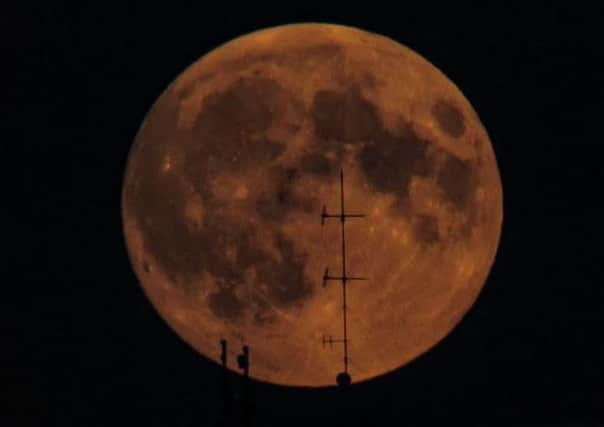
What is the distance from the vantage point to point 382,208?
45.7 feet

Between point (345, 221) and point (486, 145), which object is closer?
point (345, 221)

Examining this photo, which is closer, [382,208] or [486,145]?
[382,208]

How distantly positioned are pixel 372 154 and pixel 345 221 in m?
0.68

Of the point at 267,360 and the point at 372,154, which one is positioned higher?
the point at 372,154

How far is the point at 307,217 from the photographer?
13789 millimetres

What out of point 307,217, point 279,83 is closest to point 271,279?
point 307,217

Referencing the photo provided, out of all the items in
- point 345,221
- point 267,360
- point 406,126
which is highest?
point 406,126

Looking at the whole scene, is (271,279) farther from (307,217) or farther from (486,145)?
(486,145)

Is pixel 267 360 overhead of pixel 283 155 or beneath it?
beneath

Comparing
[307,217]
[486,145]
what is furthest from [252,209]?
[486,145]

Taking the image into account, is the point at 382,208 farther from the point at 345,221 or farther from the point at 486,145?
the point at 486,145

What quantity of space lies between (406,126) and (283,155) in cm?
122

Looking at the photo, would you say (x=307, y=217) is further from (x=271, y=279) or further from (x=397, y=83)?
(x=397, y=83)

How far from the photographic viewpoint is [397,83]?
1433cm
